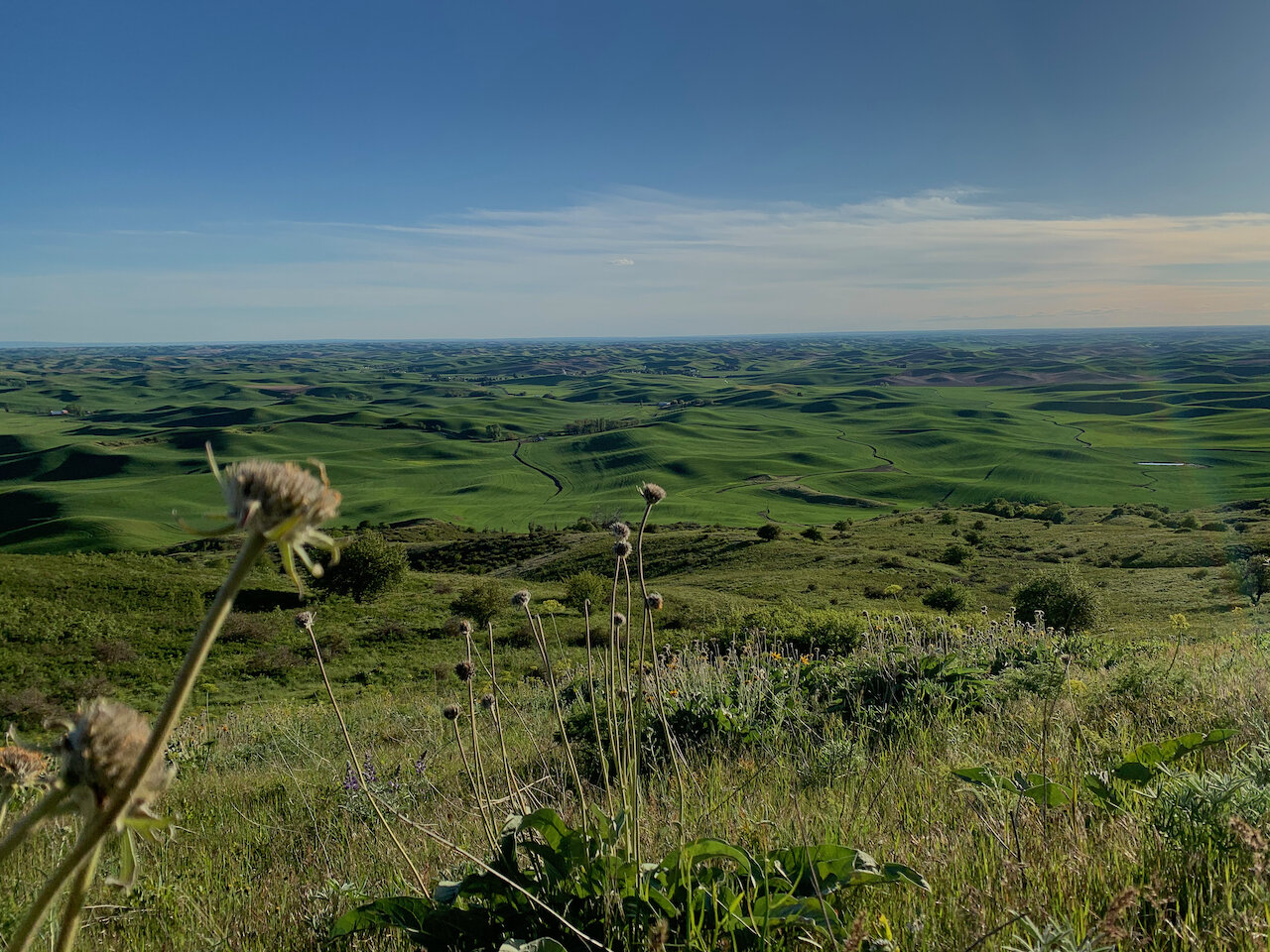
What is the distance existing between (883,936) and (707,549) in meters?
61.6

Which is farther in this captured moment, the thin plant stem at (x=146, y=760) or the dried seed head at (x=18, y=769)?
the dried seed head at (x=18, y=769)

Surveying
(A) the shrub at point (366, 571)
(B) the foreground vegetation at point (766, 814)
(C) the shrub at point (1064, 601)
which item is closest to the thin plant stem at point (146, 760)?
(B) the foreground vegetation at point (766, 814)

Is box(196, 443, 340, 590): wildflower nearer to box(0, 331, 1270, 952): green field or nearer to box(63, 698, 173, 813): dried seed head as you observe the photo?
box(0, 331, 1270, 952): green field

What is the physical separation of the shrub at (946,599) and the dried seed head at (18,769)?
42617 millimetres

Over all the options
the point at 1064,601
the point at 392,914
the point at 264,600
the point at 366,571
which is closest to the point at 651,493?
the point at 392,914

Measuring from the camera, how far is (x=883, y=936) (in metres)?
2.30

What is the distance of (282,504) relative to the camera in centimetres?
104

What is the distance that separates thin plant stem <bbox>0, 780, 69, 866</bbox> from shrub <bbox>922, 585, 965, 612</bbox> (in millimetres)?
43014

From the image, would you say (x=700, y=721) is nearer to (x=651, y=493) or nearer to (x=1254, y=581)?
(x=651, y=493)

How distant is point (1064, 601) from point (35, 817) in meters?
34.9

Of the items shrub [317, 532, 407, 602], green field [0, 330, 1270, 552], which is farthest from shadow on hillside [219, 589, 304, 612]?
green field [0, 330, 1270, 552]

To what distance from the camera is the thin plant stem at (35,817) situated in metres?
0.94

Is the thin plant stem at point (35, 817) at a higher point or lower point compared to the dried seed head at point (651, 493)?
lower

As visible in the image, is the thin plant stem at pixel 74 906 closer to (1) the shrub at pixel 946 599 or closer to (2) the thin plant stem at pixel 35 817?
(2) the thin plant stem at pixel 35 817
